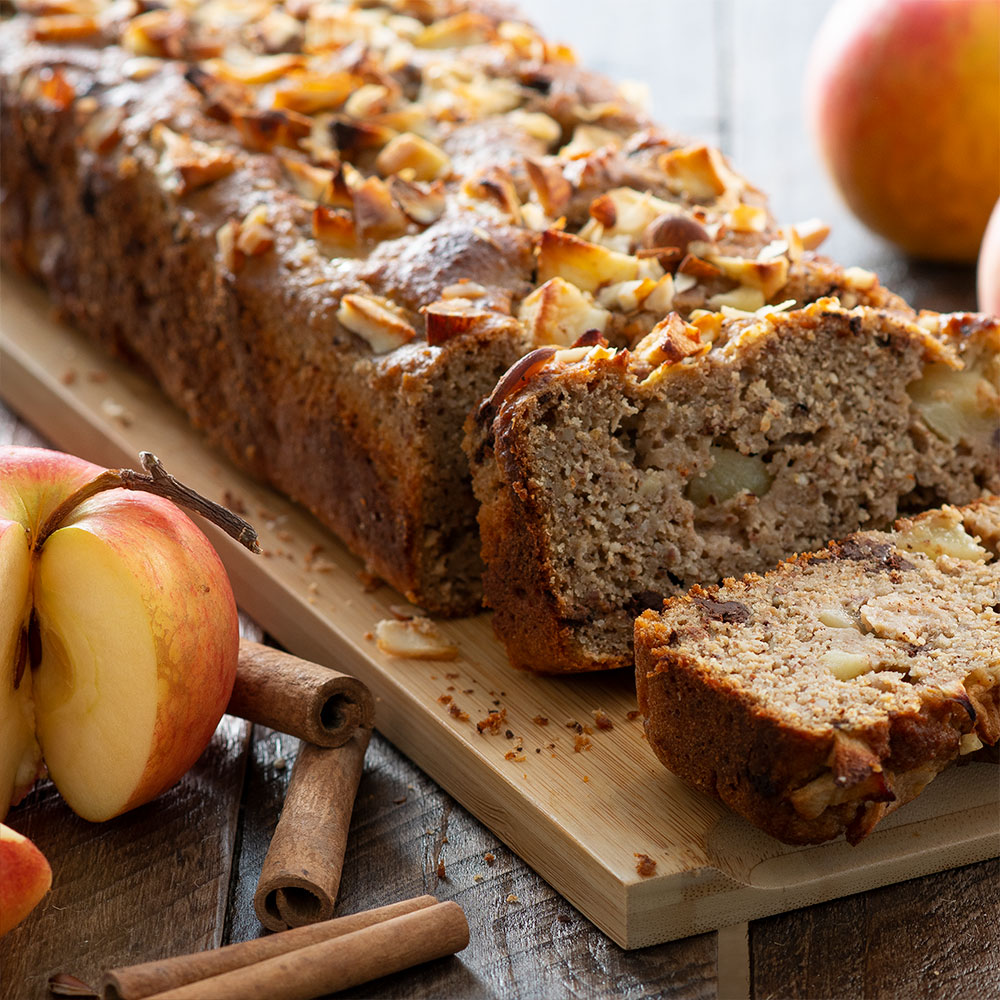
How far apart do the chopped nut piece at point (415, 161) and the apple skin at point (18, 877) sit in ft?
5.61

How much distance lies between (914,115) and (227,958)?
2.76 metres

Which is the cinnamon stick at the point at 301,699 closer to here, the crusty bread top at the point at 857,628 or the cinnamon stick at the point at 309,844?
the cinnamon stick at the point at 309,844

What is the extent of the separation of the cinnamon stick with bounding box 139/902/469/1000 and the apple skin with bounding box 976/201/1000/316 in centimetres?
199

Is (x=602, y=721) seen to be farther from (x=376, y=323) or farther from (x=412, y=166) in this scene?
(x=412, y=166)

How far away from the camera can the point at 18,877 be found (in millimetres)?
1993

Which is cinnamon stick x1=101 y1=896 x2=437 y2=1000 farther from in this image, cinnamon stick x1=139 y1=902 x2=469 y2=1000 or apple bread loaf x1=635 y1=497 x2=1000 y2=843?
apple bread loaf x1=635 y1=497 x2=1000 y2=843

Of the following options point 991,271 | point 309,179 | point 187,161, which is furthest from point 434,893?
point 991,271

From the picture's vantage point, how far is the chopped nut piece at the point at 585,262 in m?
2.77

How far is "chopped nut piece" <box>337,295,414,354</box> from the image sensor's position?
2.72 metres

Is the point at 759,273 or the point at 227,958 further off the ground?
the point at 759,273

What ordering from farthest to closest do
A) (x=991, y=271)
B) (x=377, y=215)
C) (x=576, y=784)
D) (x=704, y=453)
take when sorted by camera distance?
(x=991, y=271) → (x=377, y=215) → (x=704, y=453) → (x=576, y=784)

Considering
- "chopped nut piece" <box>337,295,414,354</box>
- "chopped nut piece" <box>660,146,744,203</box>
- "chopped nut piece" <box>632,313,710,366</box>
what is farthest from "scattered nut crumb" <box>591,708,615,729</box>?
"chopped nut piece" <box>660,146,744,203</box>

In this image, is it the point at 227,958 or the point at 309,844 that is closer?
the point at 227,958

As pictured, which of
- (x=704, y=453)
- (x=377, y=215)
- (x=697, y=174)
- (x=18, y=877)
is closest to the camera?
(x=18, y=877)
